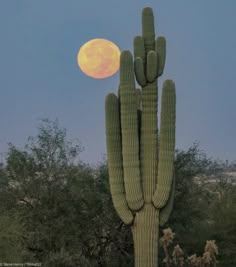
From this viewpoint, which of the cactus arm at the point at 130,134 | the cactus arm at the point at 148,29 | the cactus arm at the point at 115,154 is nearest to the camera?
the cactus arm at the point at 130,134

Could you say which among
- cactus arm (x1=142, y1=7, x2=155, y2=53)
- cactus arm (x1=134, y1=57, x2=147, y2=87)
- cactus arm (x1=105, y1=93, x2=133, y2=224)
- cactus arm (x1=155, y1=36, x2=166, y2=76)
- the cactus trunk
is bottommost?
the cactus trunk

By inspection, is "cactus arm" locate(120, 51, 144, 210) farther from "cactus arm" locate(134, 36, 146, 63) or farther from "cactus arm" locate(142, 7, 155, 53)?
"cactus arm" locate(142, 7, 155, 53)

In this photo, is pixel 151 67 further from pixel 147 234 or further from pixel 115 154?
pixel 147 234

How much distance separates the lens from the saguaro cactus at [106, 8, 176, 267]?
10031 mm

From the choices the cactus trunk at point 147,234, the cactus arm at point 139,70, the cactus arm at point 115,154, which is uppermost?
the cactus arm at point 139,70

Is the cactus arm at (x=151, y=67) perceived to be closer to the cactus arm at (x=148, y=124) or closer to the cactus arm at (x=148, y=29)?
the cactus arm at (x=148, y=124)

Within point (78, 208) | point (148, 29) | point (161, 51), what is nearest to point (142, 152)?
point (161, 51)

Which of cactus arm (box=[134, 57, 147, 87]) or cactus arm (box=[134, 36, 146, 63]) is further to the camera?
cactus arm (box=[134, 36, 146, 63])

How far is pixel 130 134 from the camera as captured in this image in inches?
395

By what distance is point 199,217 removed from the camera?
48.8 ft

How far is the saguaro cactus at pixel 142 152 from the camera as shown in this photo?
32.9ft

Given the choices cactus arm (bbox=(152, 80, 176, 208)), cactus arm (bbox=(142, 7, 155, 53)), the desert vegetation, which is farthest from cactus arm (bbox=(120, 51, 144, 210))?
the desert vegetation

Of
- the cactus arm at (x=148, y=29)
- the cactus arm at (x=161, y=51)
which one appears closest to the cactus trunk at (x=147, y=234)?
the cactus arm at (x=161, y=51)

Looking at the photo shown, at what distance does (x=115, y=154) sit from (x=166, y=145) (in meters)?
1.08
